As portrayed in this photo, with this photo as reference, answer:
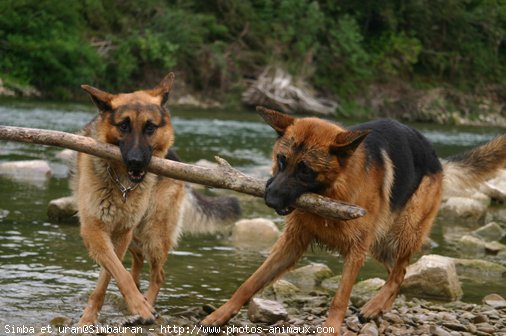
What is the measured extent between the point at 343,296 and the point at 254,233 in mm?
5216

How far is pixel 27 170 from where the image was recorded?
16.7 m

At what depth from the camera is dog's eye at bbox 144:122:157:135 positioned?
6.73 m

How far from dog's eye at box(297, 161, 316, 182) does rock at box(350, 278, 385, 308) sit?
2513 mm

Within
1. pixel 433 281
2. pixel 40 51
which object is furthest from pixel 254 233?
pixel 40 51

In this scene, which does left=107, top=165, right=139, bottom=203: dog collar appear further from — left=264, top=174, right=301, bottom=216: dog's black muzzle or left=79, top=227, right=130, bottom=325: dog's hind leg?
left=264, top=174, right=301, bottom=216: dog's black muzzle

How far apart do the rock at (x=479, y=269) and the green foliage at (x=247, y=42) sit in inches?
1159

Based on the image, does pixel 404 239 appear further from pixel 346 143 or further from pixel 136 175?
pixel 136 175

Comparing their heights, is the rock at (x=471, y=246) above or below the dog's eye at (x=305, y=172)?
below

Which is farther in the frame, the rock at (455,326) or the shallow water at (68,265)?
the shallow water at (68,265)

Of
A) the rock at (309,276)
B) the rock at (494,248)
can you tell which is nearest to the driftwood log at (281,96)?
the rock at (494,248)

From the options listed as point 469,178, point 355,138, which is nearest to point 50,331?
point 355,138

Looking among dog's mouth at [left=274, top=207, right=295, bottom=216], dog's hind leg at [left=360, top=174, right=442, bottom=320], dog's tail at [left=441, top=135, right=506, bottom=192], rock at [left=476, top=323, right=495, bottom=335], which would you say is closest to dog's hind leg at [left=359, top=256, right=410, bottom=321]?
dog's hind leg at [left=360, top=174, right=442, bottom=320]

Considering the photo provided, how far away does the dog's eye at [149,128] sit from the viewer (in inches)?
265

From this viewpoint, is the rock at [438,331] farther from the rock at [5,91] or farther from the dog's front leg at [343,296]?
the rock at [5,91]
